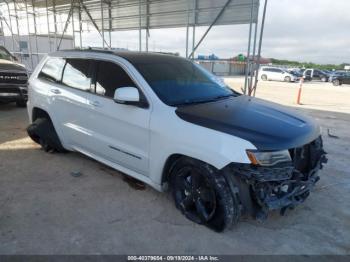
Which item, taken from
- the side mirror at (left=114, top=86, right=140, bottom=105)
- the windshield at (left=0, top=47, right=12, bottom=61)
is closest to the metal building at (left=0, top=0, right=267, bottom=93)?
the windshield at (left=0, top=47, right=12, bottom=61)

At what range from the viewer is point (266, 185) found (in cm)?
271

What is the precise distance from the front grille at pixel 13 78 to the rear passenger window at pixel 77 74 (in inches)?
191

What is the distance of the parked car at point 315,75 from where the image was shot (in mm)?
34941

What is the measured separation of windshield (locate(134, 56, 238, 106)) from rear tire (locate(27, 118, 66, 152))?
208 cm

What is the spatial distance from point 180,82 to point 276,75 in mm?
31748

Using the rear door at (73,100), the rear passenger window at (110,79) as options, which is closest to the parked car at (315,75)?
the rear door at (73,100)

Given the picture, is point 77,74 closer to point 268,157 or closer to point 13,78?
point 268,157

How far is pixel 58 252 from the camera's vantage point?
2.68 m

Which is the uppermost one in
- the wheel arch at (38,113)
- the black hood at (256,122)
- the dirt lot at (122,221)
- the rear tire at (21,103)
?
the black hood at (256,122)

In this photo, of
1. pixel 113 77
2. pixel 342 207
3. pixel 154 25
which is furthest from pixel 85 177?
pixel 154 25

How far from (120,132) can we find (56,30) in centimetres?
1334

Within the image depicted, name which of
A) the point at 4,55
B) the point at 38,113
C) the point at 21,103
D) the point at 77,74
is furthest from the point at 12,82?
the point at 77,74

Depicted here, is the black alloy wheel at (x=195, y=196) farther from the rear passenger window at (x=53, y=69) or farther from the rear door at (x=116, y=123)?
the rear passenger window at (x=53, y=69)

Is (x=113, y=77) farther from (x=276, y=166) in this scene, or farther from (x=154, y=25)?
(x=154, y=25)
